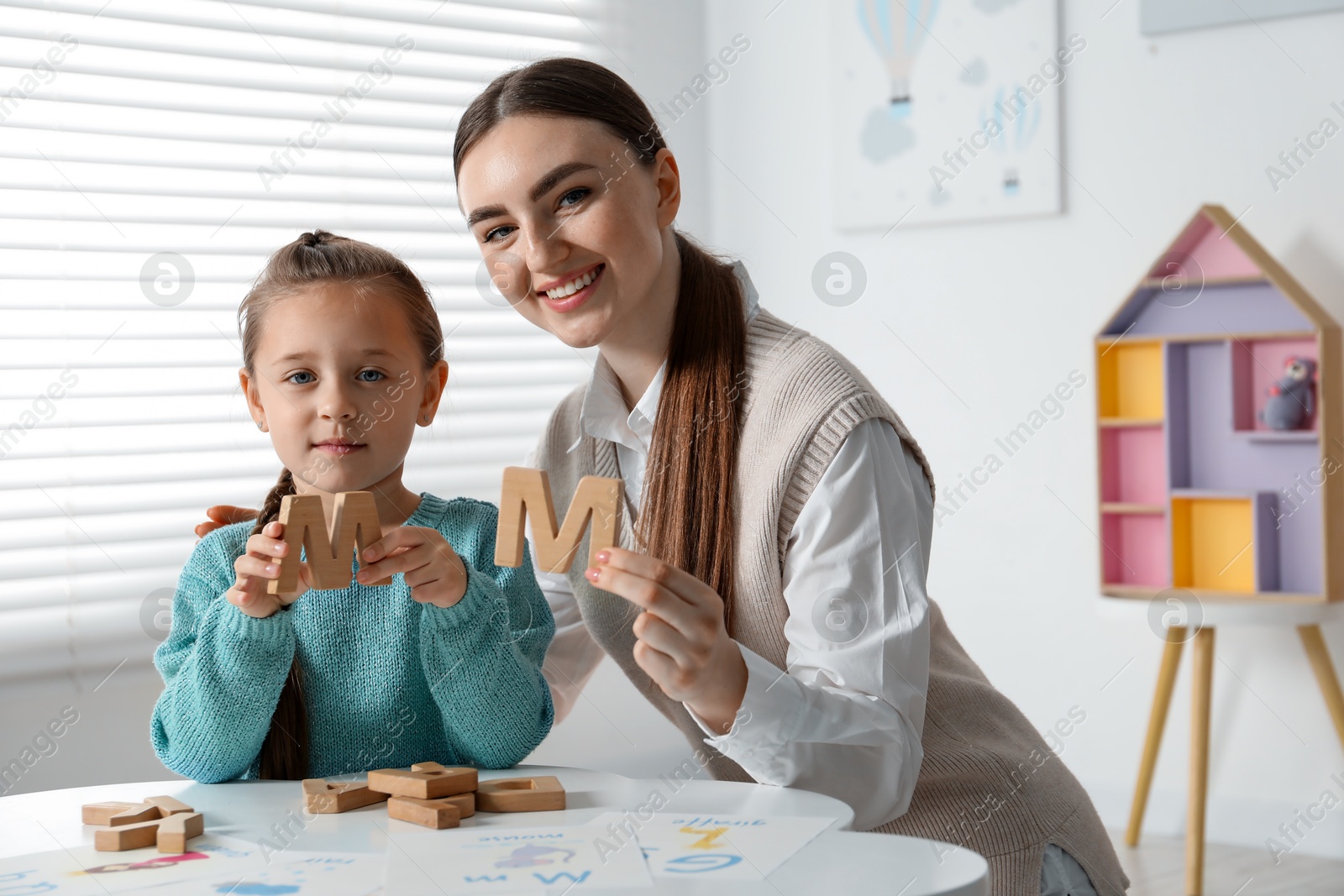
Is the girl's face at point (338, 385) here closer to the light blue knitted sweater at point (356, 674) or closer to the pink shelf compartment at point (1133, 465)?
the light blue knitted sweater at point (356, 674)

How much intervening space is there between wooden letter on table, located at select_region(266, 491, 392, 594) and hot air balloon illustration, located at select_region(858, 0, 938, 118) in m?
2.66

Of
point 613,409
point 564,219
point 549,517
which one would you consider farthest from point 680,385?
point 549,517

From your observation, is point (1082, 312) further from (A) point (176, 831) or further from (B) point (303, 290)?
(A) point (176, 831)

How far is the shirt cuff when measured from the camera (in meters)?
1.21

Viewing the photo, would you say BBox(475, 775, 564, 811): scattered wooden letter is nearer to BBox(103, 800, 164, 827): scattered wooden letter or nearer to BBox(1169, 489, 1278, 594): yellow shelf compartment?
BBox(103, 800, 164, 827): scattered wooden letter

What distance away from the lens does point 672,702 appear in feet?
5.28

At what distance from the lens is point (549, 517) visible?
126 cm

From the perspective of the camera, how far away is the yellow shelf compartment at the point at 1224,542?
9.61ft

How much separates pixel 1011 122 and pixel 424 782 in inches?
107

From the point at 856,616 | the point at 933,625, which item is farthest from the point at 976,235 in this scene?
the point at 856,616

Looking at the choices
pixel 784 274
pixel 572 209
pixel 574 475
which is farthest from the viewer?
pixel 784 274

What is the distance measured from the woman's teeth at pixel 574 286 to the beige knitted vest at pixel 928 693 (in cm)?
22

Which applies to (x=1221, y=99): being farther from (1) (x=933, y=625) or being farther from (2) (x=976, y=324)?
(1) (x=933, y=625)

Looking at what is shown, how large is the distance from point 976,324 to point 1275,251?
2.47 ft
